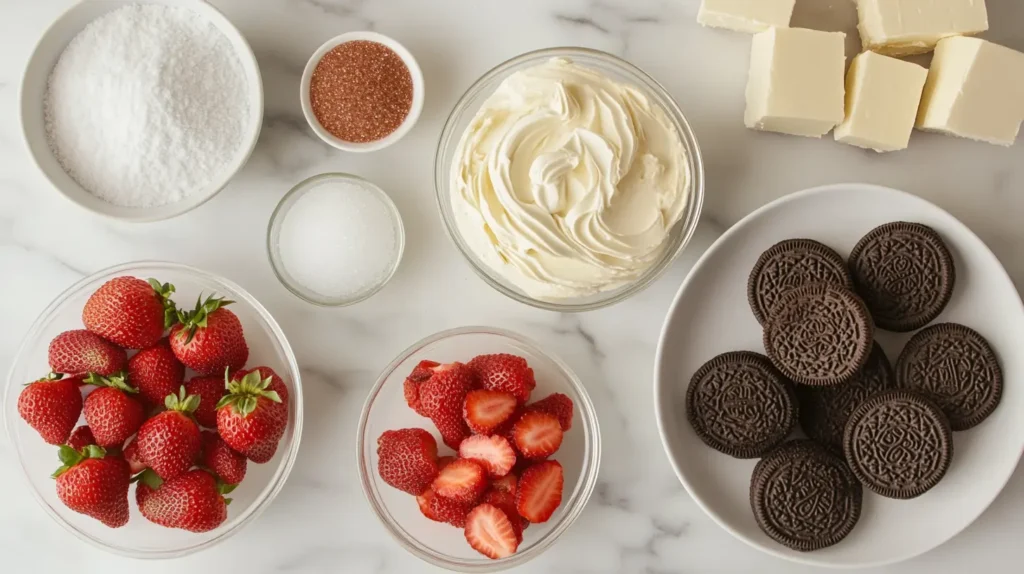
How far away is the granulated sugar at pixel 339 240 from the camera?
1.56 meters

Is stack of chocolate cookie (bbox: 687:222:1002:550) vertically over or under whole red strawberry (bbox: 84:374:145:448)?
over

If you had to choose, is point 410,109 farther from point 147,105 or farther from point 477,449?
point 477,449

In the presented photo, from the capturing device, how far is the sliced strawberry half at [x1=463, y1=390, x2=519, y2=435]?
4.85 ft

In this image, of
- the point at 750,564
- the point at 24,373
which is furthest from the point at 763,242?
the point at 24,373

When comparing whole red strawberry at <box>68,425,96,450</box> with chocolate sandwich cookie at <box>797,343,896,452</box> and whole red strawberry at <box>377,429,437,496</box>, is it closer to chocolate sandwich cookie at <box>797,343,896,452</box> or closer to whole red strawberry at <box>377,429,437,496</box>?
whole red strawberry at <box>377,429,437,496</box>

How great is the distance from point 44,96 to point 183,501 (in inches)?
32.7

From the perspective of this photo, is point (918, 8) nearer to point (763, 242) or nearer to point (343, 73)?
point (763, 242)

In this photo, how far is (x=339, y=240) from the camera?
1.55 meters

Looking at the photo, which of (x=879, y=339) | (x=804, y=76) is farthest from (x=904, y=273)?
(x=804, y=76)

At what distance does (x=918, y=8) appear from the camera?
1.54 metres

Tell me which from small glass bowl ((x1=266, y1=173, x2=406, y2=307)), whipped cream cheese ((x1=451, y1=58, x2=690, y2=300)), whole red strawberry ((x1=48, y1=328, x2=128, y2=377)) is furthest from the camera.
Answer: small glass bowl ((x1=266, y1=173, x2=406, y2=307))

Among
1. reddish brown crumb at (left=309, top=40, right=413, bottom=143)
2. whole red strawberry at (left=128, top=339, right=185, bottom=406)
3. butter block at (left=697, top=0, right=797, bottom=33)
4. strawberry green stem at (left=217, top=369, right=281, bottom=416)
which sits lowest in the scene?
whole red strawberry at (left=128, top=339, right=185, bottom=406)

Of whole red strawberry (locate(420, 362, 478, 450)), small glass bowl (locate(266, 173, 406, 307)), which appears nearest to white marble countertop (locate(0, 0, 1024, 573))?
small glass bowl (locate(266, 173, 406, 307))

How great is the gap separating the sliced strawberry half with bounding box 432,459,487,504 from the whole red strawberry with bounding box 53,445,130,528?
1.91ft
